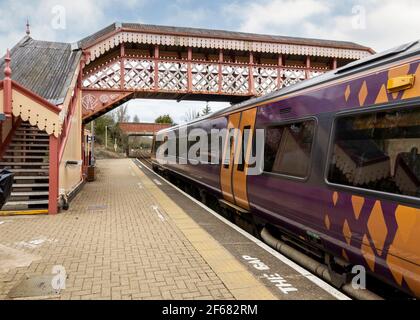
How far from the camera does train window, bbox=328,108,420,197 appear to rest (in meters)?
3.11

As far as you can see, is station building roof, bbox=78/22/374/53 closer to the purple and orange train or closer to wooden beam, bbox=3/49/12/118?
wooden beam, bbox=3/49/12/118

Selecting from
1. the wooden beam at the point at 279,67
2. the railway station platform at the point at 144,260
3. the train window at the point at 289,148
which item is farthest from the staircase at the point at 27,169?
the wooden beam at the point at 279,67

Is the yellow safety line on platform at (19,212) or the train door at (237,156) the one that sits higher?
the train door at (237,156)

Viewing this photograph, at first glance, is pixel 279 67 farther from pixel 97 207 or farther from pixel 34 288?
pixel 34 288

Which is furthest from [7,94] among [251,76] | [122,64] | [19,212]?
[251,76]

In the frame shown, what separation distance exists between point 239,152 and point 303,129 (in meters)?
2.52

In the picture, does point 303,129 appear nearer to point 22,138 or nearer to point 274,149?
point 274,149

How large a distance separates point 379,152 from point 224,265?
246 centimetres

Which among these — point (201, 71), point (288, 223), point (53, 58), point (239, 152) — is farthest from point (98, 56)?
point (288, 223)

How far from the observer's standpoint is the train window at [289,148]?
4742 mm

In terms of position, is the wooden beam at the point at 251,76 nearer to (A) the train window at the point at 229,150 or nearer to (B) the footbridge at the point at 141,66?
(B) the footbridge at the point at 141,66

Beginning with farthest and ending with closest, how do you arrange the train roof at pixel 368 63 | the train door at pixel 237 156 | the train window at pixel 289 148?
the train door at pixel 237 156 < the train window at pixel 289 148 < the train roof at pixel 368 63

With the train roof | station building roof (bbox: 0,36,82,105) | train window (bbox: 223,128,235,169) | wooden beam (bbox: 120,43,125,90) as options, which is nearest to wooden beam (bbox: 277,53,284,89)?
wooden beam (bbox: 120,43,125,90)

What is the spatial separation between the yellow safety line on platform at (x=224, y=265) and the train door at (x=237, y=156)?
102 cm
